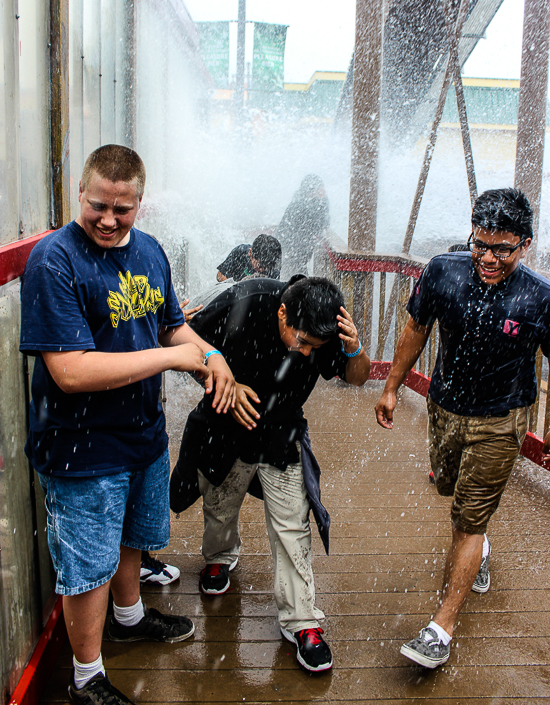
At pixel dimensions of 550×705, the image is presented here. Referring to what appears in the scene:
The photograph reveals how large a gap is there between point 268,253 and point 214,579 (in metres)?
2.31

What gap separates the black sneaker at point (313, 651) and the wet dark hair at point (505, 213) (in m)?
1.47

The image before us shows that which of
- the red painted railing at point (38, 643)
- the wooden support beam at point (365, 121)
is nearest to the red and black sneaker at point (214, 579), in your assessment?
→ the red painted railing at point (38, 643)

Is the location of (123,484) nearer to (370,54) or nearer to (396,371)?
(396,371)

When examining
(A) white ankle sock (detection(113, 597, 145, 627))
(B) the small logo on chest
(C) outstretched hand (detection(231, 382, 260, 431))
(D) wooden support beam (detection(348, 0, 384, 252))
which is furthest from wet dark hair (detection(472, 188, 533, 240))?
(D) wooden support beam (detection(348, 0, 384, 252))

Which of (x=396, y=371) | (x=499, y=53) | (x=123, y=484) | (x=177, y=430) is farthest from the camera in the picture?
(x=499, y=53)

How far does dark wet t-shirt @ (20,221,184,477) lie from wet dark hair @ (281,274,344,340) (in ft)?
1.30

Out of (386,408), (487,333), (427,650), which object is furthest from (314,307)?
(427,650)

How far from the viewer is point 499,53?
659 inches

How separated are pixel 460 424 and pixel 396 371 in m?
0.36

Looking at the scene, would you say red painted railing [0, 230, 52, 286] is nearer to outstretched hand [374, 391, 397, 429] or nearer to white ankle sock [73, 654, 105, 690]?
white ankle sock [73, 654, 105, 690]

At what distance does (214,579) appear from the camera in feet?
7.91

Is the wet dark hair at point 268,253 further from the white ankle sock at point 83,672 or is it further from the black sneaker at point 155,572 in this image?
the white ankle sock at point 83,672

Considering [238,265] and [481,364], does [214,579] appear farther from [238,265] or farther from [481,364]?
[238,265]

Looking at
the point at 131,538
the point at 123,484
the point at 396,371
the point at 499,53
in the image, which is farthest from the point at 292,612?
the point at 499,53
